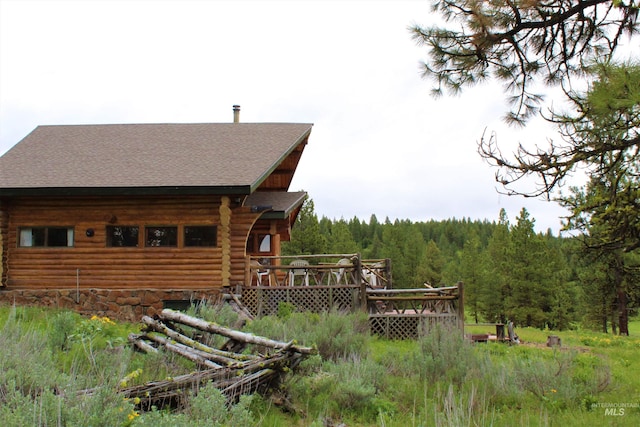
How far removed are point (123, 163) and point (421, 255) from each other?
4483 cm

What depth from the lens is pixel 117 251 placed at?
53.1ft

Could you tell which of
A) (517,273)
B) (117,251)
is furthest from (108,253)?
(517,273)

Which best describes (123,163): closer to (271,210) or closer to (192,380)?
(271,210)

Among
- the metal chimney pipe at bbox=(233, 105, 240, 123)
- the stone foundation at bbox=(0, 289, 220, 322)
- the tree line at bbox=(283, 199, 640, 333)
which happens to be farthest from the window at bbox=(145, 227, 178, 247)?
the tree line at bbox=(283, 199, 640, 333)

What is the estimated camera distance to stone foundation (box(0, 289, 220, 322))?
15758 mm

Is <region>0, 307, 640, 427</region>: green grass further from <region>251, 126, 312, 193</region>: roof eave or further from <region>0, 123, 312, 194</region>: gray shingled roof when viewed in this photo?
<region>0, 123, 312, 194</region>: gray shingled roof

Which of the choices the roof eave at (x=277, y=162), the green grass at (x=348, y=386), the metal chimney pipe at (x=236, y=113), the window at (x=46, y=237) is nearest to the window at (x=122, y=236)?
the window at (x=46, y=237)

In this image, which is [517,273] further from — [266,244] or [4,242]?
[4,242]

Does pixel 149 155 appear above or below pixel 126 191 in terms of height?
above

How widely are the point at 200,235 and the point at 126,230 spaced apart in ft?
6.93

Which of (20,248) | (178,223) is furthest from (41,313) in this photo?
(178,223)

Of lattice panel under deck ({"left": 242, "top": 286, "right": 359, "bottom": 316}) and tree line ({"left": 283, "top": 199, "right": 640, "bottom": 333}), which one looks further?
tree line ({"left": 283, "top": 199, "right": 640, "bottom": 333})

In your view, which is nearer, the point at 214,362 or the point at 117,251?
the point at 214,362

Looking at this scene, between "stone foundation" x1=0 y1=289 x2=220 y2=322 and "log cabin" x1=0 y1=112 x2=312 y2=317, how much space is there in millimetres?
27
